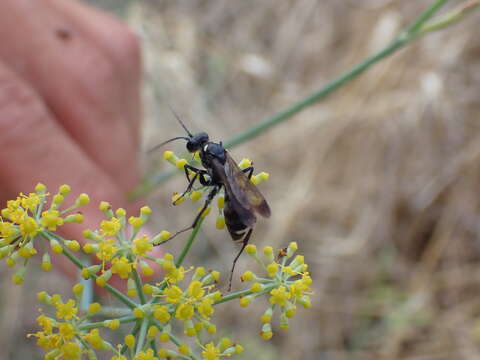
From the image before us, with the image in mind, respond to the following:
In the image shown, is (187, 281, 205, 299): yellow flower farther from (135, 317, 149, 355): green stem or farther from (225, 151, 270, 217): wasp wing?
(225, 151, 270, 217): wasp wing

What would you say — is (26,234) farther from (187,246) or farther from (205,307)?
(205,307)

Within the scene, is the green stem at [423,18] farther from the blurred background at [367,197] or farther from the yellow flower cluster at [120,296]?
the blurred background at [367,197]

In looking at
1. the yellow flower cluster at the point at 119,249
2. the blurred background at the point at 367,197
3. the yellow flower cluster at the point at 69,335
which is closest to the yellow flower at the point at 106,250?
the yellow flower cluster at the point at 119,249

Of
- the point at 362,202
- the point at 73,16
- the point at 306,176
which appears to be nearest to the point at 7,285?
the point at 73,16

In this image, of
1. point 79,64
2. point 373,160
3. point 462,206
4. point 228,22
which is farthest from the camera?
point 228,22

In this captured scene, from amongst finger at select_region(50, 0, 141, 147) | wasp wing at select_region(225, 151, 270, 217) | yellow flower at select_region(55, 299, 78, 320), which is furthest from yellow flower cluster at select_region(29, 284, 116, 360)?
finger at select_region(50, 0, 141, 147)

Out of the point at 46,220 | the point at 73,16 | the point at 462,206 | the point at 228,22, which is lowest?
the point at 46,220

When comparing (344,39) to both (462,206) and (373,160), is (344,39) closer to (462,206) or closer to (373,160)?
(373,160)
